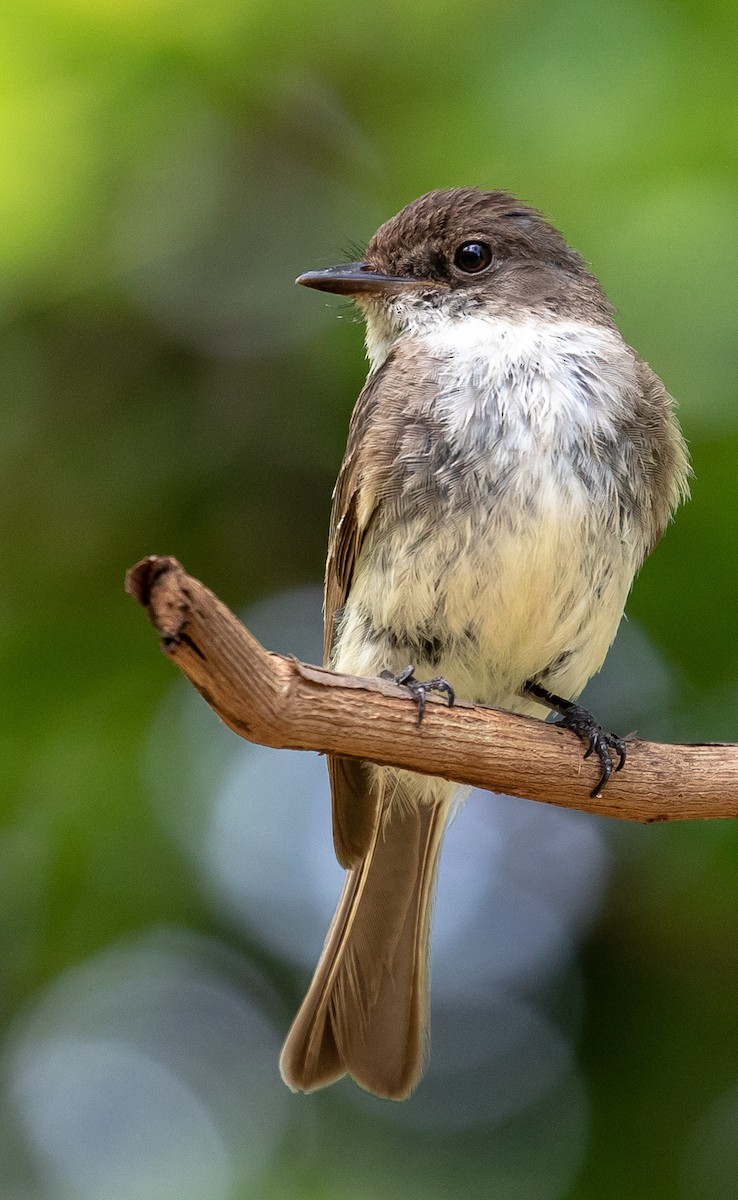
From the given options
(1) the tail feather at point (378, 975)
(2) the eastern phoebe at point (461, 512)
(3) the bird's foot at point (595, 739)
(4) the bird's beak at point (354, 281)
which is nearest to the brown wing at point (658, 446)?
(2) the eastern phoebe at point (461, 512)

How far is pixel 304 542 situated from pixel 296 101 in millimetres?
1077

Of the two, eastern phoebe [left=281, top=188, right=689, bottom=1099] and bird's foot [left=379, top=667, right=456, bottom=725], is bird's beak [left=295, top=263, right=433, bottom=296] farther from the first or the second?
bird's foot [left=379, top=667, right=456, bottom=725]

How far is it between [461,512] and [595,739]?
21.6 inches

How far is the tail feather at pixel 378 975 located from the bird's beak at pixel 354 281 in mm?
1324

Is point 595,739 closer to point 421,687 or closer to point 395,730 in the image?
point 421,687

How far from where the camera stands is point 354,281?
3.38 m

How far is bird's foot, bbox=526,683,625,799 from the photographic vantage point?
286 cm

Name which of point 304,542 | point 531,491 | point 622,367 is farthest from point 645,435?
point 304,542

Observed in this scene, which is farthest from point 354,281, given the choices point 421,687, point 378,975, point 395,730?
point 378,975

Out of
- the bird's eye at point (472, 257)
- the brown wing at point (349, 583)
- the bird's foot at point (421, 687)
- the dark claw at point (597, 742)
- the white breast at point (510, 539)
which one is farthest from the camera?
the bird's eye at point (472, 257)

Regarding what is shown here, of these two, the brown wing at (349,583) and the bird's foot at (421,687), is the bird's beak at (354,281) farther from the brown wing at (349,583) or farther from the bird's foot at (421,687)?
the bird's foot at (421,687)

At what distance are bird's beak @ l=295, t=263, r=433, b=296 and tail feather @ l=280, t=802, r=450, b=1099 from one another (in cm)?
132

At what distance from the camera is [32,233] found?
2.96 metres

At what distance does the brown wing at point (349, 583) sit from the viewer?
329cm
